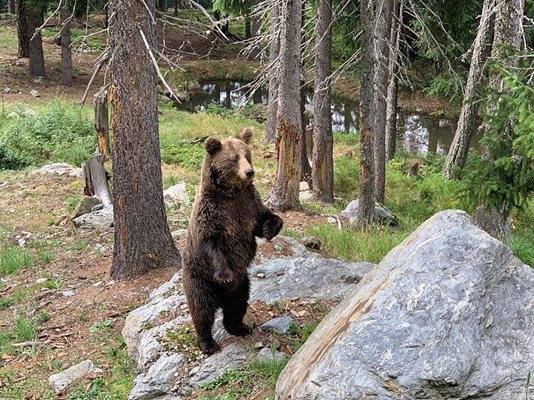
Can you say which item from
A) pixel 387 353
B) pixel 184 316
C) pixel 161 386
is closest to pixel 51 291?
pixel 184 316

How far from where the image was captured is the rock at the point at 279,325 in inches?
217

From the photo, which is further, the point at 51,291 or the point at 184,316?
the point at 51,291

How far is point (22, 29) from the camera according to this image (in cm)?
2789

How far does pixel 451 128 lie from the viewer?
27766 mm

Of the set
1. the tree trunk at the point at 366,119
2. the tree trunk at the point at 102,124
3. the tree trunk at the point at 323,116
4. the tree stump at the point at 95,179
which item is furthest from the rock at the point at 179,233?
the tree trunk at the point at 102,124

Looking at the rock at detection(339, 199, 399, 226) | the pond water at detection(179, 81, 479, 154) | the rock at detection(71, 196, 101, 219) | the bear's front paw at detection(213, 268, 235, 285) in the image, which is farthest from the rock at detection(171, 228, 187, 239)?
the pond water at detection(179, 81, 479, 154)

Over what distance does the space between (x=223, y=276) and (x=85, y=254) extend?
5.34 m

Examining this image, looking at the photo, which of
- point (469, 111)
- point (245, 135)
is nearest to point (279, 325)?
point (245, 135)

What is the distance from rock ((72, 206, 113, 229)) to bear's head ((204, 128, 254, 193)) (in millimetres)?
6218

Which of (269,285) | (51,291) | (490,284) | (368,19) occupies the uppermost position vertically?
(368,19)

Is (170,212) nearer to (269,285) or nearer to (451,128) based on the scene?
(269,285)

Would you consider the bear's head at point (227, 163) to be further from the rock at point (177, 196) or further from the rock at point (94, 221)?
the rock at point (177, 196)

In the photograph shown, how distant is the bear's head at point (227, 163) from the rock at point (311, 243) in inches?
172

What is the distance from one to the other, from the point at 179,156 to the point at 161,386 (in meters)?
12.0
